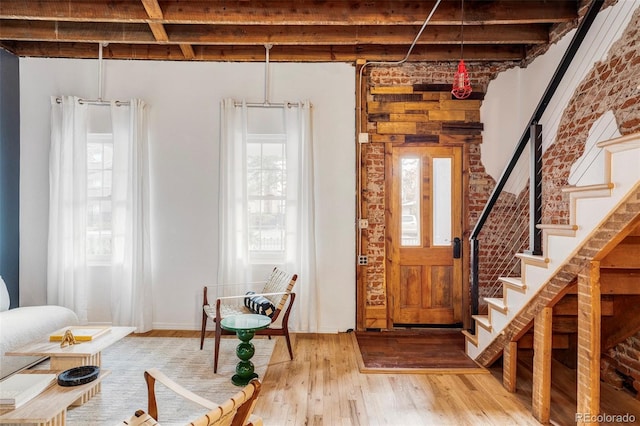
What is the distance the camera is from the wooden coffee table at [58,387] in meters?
Answer: 1.86

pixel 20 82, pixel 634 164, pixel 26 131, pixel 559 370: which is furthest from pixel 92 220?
pixel 559 370

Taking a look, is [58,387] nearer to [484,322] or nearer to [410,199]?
[484,322]

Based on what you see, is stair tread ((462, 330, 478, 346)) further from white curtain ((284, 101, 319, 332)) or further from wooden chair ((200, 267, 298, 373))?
wooden chair ((200, 267, 298, 373))

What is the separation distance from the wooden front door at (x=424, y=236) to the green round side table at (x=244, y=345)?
193 centimetres

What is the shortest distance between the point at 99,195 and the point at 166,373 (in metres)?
2.35

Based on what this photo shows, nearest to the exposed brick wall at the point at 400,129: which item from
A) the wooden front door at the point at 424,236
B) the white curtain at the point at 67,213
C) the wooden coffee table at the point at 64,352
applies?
the wooden front door at the point at 424,236

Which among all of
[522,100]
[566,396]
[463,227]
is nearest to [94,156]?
[463,227]

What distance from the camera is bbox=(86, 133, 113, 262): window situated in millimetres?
4207

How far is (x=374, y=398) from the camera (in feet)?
8.96

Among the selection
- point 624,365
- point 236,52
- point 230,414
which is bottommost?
point 624,365

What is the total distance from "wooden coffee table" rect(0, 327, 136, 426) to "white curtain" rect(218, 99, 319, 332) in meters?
1.42

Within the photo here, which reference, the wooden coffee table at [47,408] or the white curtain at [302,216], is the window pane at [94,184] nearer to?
the white curtain at [302,216]

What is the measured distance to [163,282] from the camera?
14.1 ft

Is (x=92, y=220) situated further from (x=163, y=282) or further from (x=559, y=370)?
(x=559, y=370)
